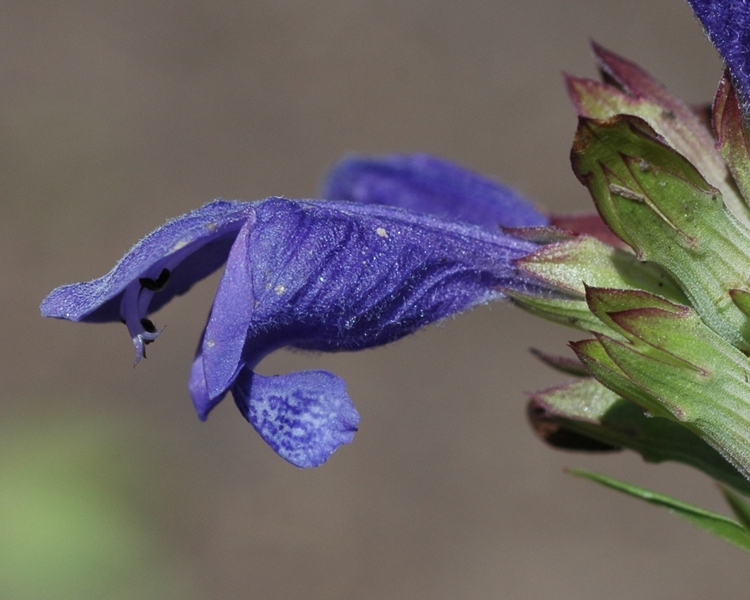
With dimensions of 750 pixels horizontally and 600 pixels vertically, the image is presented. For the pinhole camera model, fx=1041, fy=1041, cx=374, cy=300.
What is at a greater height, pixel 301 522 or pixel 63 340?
pixel 63 340

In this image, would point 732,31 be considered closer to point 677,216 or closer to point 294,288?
point 677,216

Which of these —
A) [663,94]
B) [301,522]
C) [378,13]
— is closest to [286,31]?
[378,13]

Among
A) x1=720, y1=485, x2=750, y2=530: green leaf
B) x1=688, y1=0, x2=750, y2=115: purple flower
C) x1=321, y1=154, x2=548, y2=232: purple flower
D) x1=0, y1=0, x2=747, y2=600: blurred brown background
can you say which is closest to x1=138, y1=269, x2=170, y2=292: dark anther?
x1=321, y1=154, x2=548, y2=232: purple flower

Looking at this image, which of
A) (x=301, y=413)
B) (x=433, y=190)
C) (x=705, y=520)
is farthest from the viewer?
(x=433, y=190)

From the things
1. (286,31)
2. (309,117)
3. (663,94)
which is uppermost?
(286,31)

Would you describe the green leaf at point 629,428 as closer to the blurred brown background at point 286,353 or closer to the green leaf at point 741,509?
the green leaf at point 741,509

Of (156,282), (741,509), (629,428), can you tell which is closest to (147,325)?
(156,282)

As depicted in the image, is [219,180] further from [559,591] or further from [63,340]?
[559,591]
